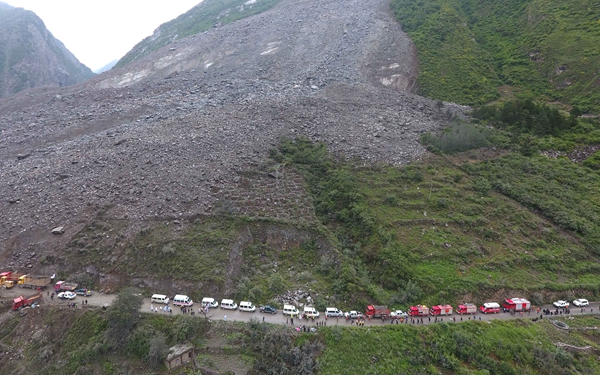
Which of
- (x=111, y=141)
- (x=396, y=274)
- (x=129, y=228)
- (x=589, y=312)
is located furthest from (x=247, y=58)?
(x=589, y=312)

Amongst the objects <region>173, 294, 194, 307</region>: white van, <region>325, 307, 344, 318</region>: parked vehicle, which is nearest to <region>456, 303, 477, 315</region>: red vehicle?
<region>325, 307, 344, 318</region>: parked vehicle

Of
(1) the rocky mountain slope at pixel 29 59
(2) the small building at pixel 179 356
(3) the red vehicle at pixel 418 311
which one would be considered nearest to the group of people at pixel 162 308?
(2) the small building at pixel 179 356

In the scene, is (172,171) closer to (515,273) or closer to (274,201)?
(274,201)

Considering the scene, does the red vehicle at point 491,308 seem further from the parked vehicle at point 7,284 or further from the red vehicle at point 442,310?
the parked vehicle at point 7,284

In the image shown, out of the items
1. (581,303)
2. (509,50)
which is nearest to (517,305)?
(581,303)

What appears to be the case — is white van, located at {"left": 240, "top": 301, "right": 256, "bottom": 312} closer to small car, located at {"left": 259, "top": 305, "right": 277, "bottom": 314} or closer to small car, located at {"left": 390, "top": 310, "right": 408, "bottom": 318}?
small car, located at {"left": 259, "top": 305, "right": 277, "bottom": 314}

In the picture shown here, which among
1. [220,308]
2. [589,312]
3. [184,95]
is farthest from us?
[184,95]
